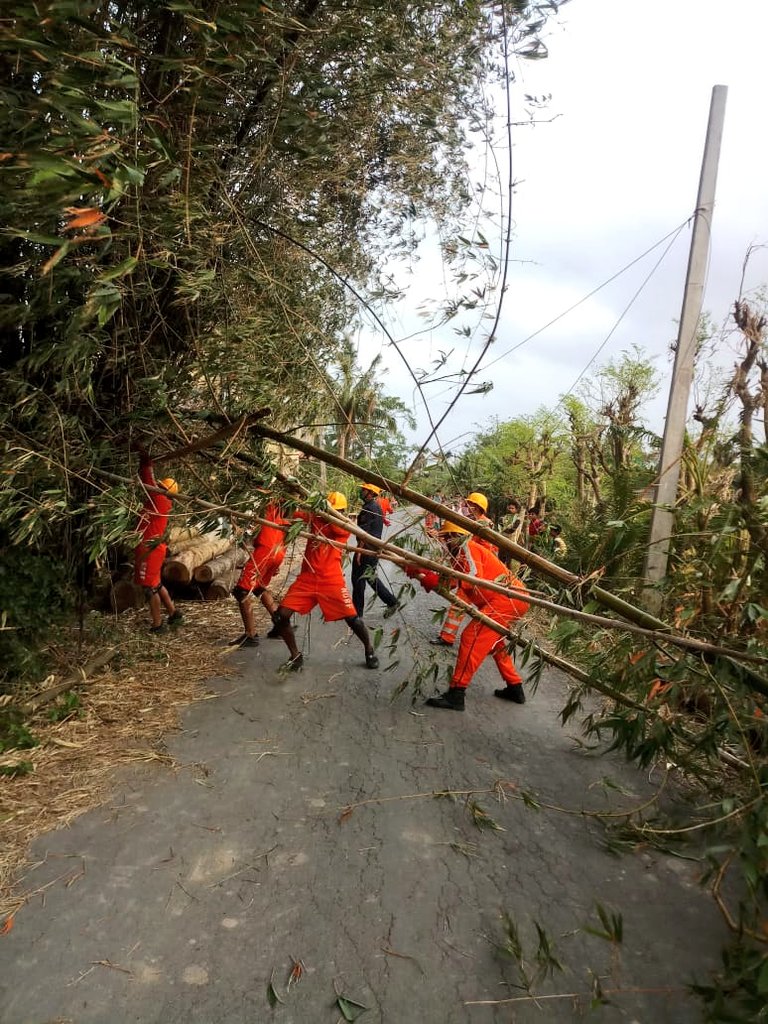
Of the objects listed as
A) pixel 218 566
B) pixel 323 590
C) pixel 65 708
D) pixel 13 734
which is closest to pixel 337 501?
pixel 323 590

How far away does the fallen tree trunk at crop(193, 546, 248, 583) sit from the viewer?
8531 millimetres

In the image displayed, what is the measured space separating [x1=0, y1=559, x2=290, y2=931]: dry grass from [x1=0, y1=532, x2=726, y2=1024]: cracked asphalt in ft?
0.48

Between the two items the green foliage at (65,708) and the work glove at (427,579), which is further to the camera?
the green foliage at (65,708)

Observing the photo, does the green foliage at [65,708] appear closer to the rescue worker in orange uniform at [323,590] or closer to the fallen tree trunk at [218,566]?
the rescue worker in orange uniform at [323,590]

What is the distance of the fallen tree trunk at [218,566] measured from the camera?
8531 millimetres

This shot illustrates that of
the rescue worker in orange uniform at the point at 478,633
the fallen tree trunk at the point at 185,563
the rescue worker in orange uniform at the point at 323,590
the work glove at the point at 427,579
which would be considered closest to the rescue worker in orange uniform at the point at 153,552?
the fallen tree trunk at the point at 185,563

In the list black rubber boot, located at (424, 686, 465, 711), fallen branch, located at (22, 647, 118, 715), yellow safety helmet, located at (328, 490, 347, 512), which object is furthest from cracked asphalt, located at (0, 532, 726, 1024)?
yellow safety helmet, located at (328, 490, 347, 512)

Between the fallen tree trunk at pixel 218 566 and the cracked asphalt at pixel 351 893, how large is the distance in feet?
11.6

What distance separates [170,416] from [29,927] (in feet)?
9.57

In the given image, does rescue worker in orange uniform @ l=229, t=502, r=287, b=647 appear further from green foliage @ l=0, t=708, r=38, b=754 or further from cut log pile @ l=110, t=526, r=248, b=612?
green foliage @ l=0, t=708, r=38, b=754

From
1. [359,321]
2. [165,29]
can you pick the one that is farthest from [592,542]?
[165,29]

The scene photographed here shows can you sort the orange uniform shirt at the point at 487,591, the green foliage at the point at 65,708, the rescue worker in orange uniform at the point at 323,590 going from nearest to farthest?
the green foliage at the point at 65,708 < the orange uniform shirt at the point at 487,591 < the rescue worker in orange uniform at the point at 323,590

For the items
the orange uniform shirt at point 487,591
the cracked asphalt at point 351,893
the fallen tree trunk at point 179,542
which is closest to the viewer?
the cracked asphalt at point 351,893

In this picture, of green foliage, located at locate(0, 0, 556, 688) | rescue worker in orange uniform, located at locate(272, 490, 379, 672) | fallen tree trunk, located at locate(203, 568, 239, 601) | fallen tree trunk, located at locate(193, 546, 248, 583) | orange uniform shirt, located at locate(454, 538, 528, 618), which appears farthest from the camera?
fallen tree trunk, located at locate(203, 568, 239, 601)
